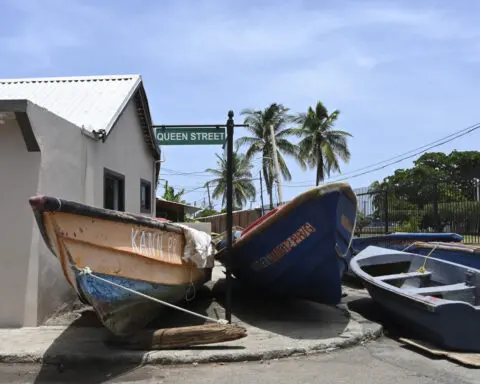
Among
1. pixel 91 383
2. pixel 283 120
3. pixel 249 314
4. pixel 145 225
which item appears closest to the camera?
pixel 91 383

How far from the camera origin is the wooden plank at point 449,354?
5.51m

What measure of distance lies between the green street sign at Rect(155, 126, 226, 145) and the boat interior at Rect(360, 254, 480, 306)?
315 centimetres

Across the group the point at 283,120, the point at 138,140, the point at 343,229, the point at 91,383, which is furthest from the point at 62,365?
the point at 283,120

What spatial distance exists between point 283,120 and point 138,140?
32048mm

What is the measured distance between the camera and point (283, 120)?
43125 mm

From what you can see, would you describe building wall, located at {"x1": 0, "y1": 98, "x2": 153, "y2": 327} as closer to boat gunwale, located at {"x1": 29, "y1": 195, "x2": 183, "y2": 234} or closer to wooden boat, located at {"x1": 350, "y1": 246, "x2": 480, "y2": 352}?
boat gunwale, located at {"x1": 29, "y1": 195, "x2": 183, "y2": 234}

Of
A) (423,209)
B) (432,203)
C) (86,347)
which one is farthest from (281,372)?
(423,209)

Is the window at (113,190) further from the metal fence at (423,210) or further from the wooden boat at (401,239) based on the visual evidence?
the metal fence at (423,210)

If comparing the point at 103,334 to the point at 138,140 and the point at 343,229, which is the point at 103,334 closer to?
the point at 343,229

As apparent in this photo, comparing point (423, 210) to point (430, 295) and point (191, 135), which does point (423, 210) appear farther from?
point (191, 135)

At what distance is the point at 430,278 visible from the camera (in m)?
8.34

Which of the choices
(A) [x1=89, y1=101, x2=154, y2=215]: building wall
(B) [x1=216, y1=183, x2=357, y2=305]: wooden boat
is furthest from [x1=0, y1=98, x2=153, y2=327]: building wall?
(B) [x1=216, y1=183, x2=357, y2=305]: wooden boat

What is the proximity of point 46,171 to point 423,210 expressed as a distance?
10424mm

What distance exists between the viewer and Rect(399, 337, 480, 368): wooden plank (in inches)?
217
